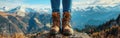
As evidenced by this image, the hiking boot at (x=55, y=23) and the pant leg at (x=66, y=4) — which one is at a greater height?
the pant leg at (x=66, y=4)

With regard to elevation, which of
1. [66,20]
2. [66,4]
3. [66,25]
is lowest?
[66,25]

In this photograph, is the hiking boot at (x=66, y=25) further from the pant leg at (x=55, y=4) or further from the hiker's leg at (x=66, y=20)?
the pant leg at (x=55, y=4)

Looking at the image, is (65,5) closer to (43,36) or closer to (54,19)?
(54,19)

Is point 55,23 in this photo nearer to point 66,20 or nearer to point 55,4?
point 66,20

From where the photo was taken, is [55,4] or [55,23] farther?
[55,23]

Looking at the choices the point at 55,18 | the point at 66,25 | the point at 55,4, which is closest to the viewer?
the point at 55,4

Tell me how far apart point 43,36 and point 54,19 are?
0.57m

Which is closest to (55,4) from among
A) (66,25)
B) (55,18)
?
(55,18)

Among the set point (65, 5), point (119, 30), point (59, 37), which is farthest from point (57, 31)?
point (119, 30)

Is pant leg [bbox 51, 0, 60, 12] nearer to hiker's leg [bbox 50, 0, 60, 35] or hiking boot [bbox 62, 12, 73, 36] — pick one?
hiker's leg [bbox 50, 0, 60, 35]

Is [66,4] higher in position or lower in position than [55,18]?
higher

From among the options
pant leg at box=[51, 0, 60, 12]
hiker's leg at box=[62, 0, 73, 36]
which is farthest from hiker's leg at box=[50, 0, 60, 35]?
hiker's leg at box=[62, 0, 73, 36]

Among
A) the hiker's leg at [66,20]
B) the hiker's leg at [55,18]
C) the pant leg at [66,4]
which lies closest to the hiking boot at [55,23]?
the hiker's leg at [55,18]

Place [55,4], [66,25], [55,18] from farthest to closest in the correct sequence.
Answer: [55,18]
[66,25]
[55,4]
